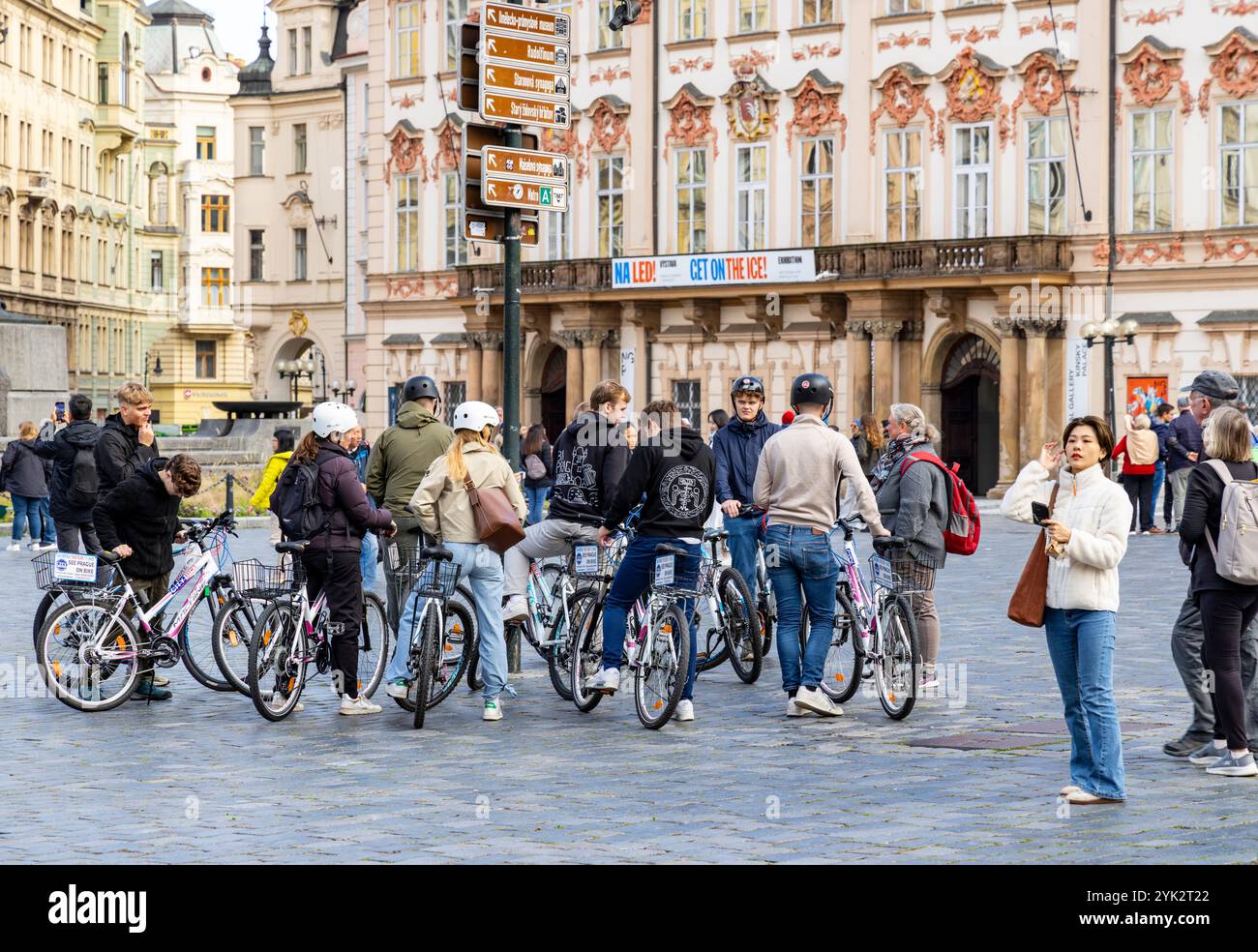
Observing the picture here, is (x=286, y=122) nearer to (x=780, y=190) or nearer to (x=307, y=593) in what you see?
(x=780, y=190)

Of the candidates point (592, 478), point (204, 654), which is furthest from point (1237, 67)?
point (204, 654)

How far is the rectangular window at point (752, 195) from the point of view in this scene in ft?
152

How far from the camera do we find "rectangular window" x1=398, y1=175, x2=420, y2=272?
5347 centimetres

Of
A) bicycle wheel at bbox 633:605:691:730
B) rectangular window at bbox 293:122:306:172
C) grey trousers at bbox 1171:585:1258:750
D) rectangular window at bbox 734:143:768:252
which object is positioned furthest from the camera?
rectangular window at bbox 293:122:306:172

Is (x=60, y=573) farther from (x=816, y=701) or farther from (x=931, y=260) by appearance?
(x=931, y=260)

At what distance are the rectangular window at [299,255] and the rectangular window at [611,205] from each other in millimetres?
24360

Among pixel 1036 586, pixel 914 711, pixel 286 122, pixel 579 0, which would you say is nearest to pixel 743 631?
pixel 914 711

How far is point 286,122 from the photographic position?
71.9 meters

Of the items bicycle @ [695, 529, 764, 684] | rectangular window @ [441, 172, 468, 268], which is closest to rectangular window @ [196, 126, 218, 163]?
rectangular window @ [441, 172, 468, 268]

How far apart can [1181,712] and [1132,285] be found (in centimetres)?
2890

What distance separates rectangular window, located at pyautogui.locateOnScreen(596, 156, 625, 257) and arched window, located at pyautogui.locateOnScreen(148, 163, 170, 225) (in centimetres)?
6236

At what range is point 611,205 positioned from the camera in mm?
49156

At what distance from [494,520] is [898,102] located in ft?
106

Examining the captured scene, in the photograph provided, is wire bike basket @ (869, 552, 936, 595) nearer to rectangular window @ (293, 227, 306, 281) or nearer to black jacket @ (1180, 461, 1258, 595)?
black jacket @ (1180, 461, 1258, 595)
